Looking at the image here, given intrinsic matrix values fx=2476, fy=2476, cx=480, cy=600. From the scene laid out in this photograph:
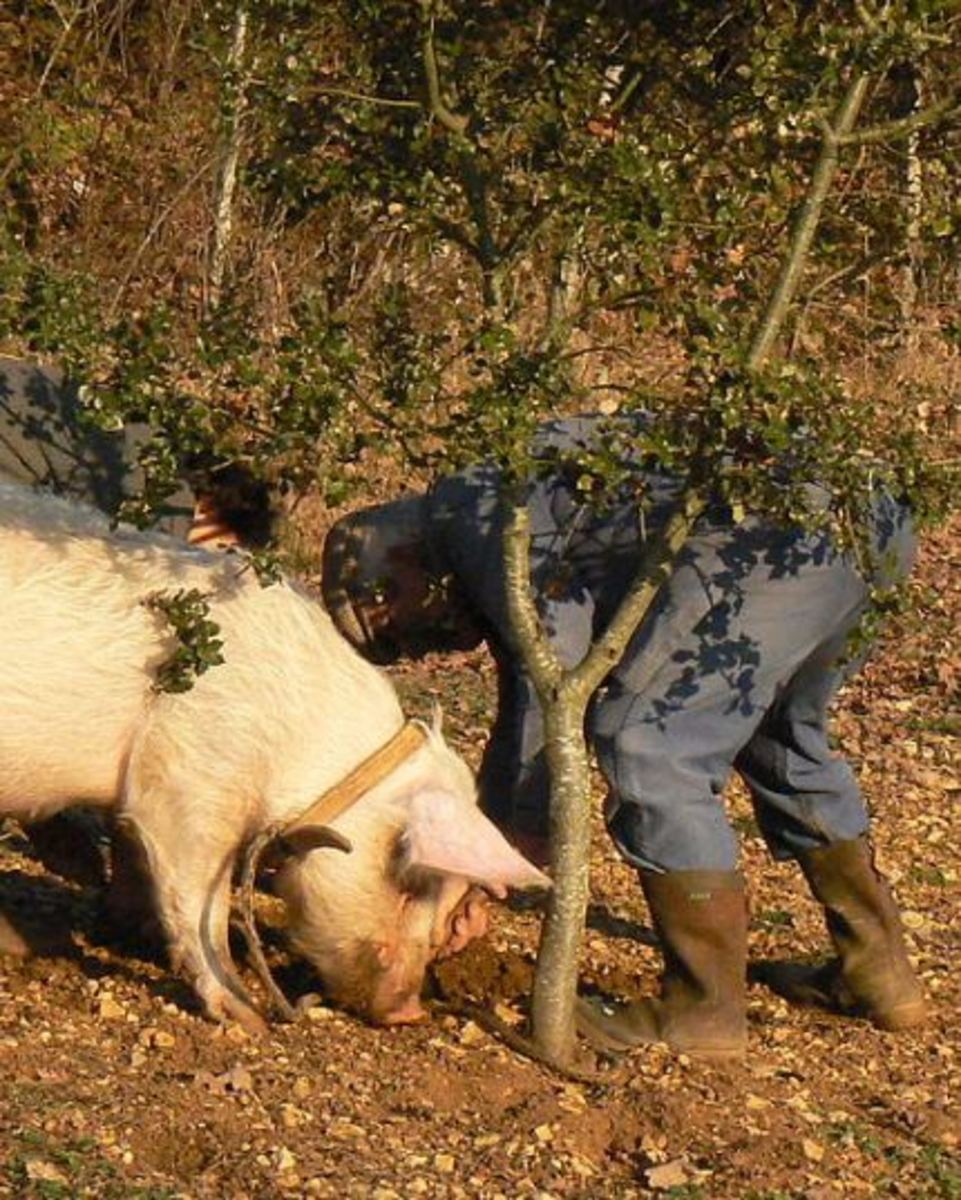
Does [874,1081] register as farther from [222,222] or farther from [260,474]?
[222,222]

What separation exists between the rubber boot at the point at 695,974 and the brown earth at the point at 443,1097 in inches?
4.6

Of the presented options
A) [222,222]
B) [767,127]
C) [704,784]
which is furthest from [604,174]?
[222,222]

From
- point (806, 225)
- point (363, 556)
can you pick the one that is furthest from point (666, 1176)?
point (806, 225)

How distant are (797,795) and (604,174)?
2.28 metres

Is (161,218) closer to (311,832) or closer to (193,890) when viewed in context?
(193,890)

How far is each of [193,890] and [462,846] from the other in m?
0.69

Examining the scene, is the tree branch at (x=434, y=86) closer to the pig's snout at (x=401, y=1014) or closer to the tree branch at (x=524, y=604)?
the tree branch at (x=524, y=604)

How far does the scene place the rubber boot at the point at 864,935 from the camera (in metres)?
6.69

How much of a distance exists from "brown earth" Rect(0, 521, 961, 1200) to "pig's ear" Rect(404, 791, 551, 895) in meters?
0.46

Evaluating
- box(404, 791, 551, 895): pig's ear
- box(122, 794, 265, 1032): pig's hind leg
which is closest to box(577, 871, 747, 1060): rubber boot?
box(404, 791, 551, 895): pig's ear

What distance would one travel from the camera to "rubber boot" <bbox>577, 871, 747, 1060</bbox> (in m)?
6.15

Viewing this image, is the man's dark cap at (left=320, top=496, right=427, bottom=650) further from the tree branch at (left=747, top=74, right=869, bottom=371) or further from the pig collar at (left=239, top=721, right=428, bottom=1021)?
the tree branch at (left=747, top=74, right=869, bottom=371)

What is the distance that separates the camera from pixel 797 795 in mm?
6738

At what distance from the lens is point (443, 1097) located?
226 inches
